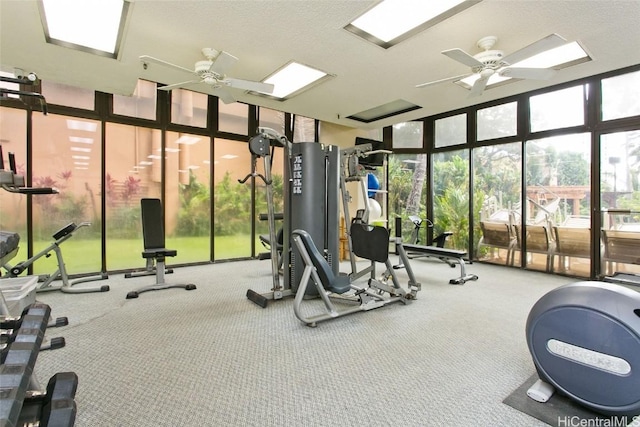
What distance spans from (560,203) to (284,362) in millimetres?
5479

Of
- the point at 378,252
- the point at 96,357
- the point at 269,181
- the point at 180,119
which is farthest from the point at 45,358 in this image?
the point at 180,119

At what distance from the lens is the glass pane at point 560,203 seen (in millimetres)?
5141

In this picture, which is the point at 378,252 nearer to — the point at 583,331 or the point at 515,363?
the point at 515,363

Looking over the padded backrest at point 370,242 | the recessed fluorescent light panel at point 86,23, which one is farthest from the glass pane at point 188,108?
Answer: the padded backrest at point 370,242

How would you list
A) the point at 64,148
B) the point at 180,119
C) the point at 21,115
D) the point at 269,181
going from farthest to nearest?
the point at 180,119 < the point at 64,148 < the point at 21,115 < the point at 269,181

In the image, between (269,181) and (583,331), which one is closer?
(583,331)

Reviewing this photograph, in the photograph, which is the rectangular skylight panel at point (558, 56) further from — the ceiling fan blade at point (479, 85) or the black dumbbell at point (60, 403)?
the black dumbbell at point (60, 403)

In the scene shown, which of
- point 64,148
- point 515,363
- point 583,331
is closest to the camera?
point 583,331

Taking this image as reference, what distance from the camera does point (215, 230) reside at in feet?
20.3

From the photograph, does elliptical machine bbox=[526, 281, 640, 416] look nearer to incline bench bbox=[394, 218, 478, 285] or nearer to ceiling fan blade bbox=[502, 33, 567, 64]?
ceiling fan blade bbox=[502, 33, 567, 64]

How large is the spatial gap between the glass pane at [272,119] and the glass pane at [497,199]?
4.11m

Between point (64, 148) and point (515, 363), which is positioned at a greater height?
point (64, 148)

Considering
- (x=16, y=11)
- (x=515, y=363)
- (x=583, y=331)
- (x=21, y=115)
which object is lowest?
(x=515, y=363)

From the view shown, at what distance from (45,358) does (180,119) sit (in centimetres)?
445
